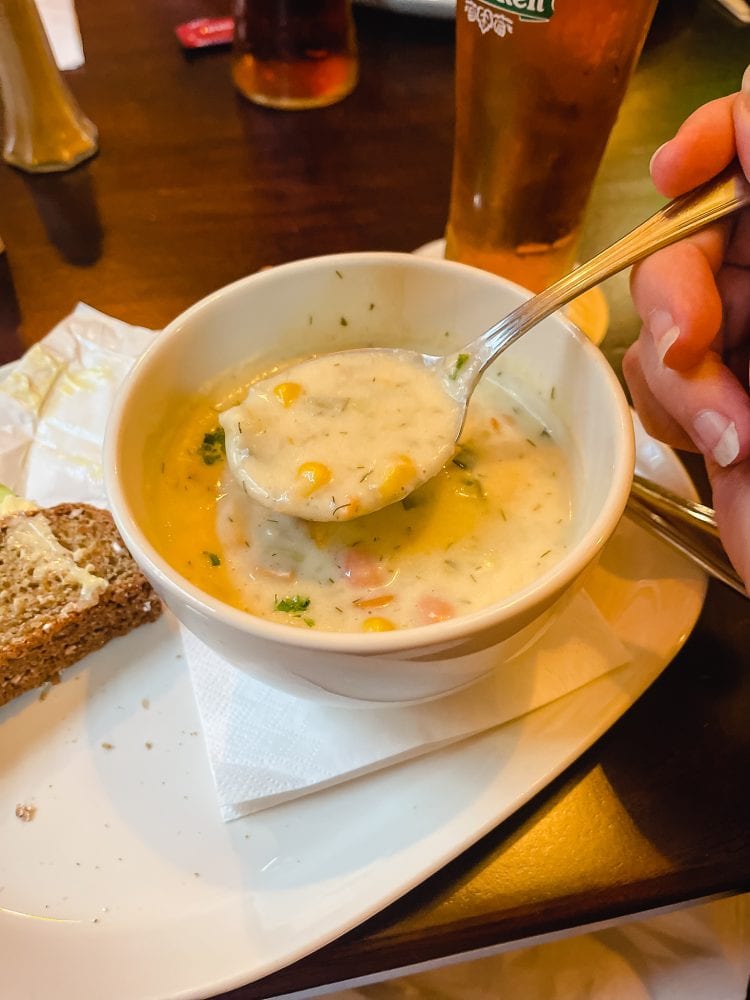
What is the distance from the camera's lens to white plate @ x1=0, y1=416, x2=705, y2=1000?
74 centimetres

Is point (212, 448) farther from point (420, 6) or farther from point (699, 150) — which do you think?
point (420, 6)

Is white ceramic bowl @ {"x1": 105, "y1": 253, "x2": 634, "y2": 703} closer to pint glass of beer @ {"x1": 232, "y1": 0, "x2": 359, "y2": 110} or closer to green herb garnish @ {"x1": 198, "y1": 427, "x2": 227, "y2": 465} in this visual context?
green herb garnish @ {"x1": 198, "y1": 427, "x2": 227, "y2": 465}

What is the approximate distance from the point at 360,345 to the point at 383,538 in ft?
1.06

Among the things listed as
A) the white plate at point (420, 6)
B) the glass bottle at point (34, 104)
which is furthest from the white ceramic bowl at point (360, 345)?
the white plate at point (420, 6)

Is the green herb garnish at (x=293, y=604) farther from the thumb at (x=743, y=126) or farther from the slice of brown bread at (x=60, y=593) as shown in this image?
the thumb at (x=743, y=126)

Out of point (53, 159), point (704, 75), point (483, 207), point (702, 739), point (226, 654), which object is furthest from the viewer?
point (704, 75)

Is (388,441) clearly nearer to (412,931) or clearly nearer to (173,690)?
(173,690)

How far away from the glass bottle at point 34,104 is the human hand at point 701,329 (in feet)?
4.01

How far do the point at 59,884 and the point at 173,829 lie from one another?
0.11 m

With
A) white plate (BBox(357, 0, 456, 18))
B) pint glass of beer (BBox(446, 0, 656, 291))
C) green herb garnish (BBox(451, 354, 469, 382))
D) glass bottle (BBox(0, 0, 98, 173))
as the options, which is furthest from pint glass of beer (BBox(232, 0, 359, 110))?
green herb garnish (BBox(451, 354, 469, 382))

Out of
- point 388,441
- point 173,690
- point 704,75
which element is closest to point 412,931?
point 173,690

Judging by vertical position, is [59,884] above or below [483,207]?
below

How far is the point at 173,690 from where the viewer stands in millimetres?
938

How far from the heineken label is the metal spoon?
0.35 m
